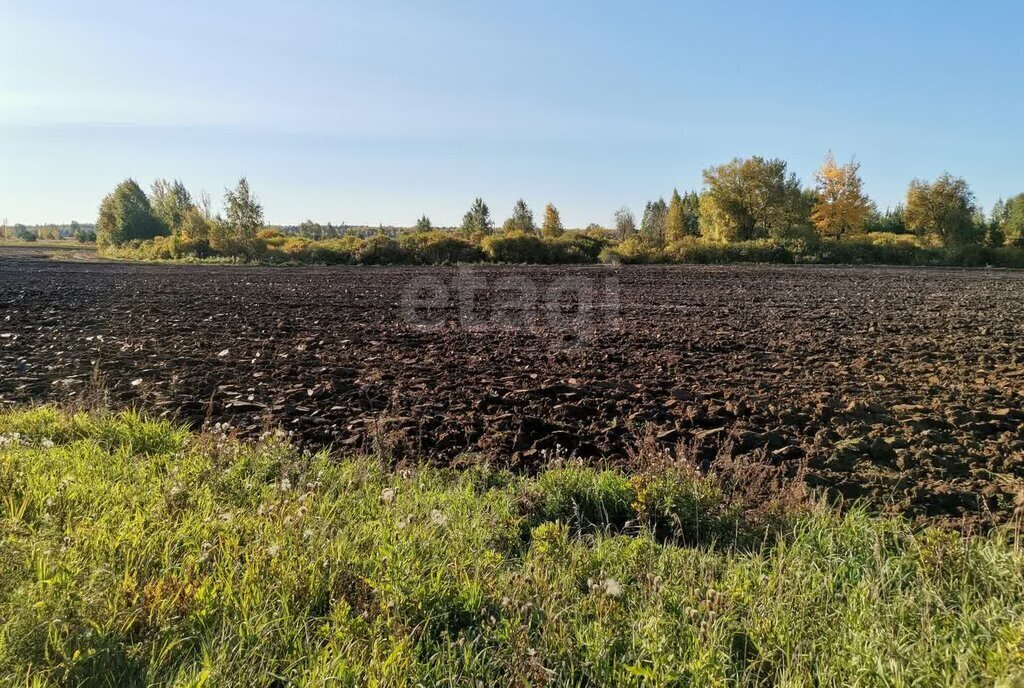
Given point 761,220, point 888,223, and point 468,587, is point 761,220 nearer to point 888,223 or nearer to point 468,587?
point 888,223

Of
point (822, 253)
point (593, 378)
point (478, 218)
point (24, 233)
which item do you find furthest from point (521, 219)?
point (24, 233)

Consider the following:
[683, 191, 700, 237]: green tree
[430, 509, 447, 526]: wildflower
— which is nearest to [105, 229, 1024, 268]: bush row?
[683, 191, 700, 237]: green tree

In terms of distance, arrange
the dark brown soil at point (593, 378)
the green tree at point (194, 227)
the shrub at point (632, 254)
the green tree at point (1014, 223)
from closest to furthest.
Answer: the dark brown soil at point (593, 378), the shrub at point (632, 254), the green tree at point (1014, 223), the green tree at point (194, 227)

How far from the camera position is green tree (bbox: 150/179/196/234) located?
253 feet

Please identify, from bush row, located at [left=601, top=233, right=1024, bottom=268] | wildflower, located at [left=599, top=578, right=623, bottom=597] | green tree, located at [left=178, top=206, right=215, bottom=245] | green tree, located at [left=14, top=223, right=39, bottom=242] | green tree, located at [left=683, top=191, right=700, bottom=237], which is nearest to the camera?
wildflower, located at [left=599, top=578, right=623, bottom=597]

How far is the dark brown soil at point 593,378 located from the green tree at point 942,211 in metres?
45.6

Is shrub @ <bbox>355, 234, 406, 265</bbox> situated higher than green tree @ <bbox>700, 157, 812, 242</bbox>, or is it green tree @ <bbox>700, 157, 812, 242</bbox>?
green tree @ <bbox>700, 157, 812, 242</bbox>

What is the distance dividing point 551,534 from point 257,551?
1.60 meters

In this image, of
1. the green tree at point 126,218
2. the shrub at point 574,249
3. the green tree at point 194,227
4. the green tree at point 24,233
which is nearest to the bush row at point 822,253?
the shrub at point 574,249

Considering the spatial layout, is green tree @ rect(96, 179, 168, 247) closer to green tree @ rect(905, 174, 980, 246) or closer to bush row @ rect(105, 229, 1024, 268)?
bush row @ rect(105, 229, 1024, 268)

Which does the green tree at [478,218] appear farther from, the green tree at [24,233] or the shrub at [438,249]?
the green tree at [24,233]

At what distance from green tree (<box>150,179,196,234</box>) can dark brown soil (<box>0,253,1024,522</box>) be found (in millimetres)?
68109

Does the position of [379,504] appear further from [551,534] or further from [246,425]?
[246,425]

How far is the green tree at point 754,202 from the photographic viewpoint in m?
56.0
